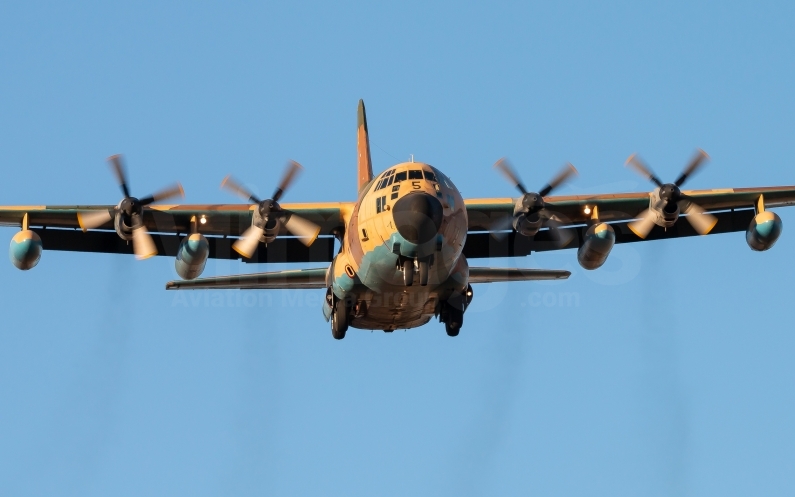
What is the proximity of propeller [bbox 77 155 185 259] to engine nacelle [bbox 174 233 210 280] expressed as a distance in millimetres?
912

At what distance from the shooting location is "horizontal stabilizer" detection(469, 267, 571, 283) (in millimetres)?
28094

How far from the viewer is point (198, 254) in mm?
27062

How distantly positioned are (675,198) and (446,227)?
6.16 m

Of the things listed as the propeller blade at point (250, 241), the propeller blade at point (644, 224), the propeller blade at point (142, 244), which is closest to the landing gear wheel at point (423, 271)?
the propeller blade at point (250, 241)

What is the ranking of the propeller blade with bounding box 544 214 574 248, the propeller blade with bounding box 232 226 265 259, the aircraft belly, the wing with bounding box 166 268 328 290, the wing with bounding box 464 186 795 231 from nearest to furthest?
the aircraft belly < the wing with bounding box 166 268 328 290 < the propeller blade with bounding box 232 226 265 259 < the wing with bounding box 464 186 795 231 < the propeller blade with bounding box 544 214 574 248

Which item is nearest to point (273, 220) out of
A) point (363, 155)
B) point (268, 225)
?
point (268, 225)

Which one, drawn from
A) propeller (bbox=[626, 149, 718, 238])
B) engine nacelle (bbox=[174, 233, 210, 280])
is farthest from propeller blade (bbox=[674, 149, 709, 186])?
engine nacelle (bbox=[174, 233, 210, 280])

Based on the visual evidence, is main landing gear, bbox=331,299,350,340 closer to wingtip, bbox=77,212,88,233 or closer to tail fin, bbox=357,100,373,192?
tail fin, bbox=357,100,373,192

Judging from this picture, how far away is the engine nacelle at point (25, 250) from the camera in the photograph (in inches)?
1062

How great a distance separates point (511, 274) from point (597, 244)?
2.03m

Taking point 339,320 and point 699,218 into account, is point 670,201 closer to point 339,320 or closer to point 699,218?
point 699,218

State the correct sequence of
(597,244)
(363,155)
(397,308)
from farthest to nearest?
(363,155) < (597,244) < (397,308)

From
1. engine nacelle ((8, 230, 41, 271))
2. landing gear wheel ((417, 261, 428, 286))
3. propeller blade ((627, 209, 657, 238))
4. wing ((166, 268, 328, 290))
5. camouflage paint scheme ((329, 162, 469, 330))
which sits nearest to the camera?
camouflage paint scheme ((329, 162, 469, 330))

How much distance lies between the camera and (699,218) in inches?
1155
